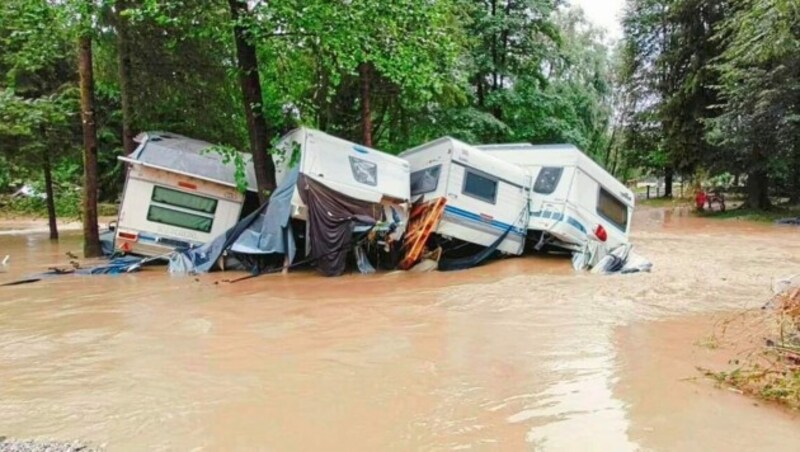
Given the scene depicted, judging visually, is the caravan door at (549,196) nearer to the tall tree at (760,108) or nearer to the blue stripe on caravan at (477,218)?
the blue stripe on caravan at (477,218)

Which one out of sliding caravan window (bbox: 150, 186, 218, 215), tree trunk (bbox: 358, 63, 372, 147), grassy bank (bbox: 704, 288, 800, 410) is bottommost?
grassy bank (bbox: 704, 288, 800, 410)

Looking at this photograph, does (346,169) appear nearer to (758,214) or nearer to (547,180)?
(547,180)

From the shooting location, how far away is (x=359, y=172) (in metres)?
11.1

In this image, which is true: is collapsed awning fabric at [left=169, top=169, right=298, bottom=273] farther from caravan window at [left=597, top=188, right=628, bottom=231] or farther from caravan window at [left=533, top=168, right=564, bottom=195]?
caravan window at [left=597, top=188, right=628, bottom=231]

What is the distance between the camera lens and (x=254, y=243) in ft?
36.0

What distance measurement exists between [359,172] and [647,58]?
26837 mm

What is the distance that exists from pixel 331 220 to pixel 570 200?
4.80 meters

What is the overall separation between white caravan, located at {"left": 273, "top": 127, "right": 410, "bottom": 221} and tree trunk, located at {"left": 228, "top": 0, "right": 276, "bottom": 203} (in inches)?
33.5

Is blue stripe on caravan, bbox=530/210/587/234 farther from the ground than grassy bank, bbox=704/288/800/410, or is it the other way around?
blue stripe on caravan, bbox=530/210/587/234

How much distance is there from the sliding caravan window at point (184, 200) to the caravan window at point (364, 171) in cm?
307

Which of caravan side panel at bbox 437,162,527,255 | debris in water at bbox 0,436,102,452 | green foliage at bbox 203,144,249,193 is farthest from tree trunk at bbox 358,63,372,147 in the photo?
debris in water at bbox 0,436,102,452

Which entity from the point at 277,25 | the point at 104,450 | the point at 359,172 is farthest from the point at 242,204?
the point at 104,450

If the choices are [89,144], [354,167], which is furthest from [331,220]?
[89,144]

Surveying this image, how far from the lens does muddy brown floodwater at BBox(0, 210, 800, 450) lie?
13.1ft
